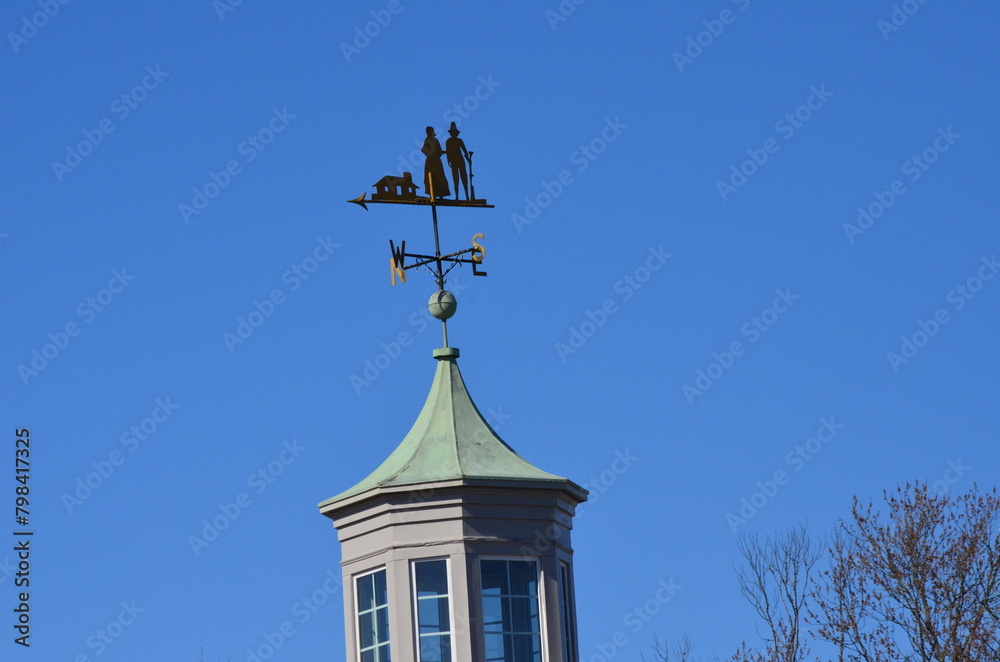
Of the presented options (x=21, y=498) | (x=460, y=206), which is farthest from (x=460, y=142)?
(x=21, y=498)

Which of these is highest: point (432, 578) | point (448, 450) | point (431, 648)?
point (448, 450)

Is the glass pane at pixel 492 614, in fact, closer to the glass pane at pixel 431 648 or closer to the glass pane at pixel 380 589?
the glass pane at pixel 431 648

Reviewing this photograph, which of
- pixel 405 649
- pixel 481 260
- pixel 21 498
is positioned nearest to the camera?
pixel 405 649

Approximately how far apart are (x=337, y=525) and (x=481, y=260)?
3.14 m

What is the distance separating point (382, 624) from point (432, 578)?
0.71 metres

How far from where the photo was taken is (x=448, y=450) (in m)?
19.1

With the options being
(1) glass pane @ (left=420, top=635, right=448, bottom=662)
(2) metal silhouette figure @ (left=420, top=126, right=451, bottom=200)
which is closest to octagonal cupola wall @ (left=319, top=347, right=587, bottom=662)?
(1) glass pane @ (left=420, top=635, right=448, bottom=662)

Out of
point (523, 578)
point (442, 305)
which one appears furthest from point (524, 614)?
point (442, 305)

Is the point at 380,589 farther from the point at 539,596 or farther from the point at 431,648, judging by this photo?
the point at 539,596

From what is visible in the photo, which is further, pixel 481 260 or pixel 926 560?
pixel 926 560

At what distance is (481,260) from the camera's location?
20.0 metres

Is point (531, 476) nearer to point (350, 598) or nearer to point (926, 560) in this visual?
point (350, 598)

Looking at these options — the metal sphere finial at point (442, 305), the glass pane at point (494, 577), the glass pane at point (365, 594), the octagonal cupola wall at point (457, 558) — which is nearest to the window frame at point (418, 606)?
the octagonal cupola wall at point (457, 558)

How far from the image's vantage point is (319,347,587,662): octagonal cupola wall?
60.0 ft
